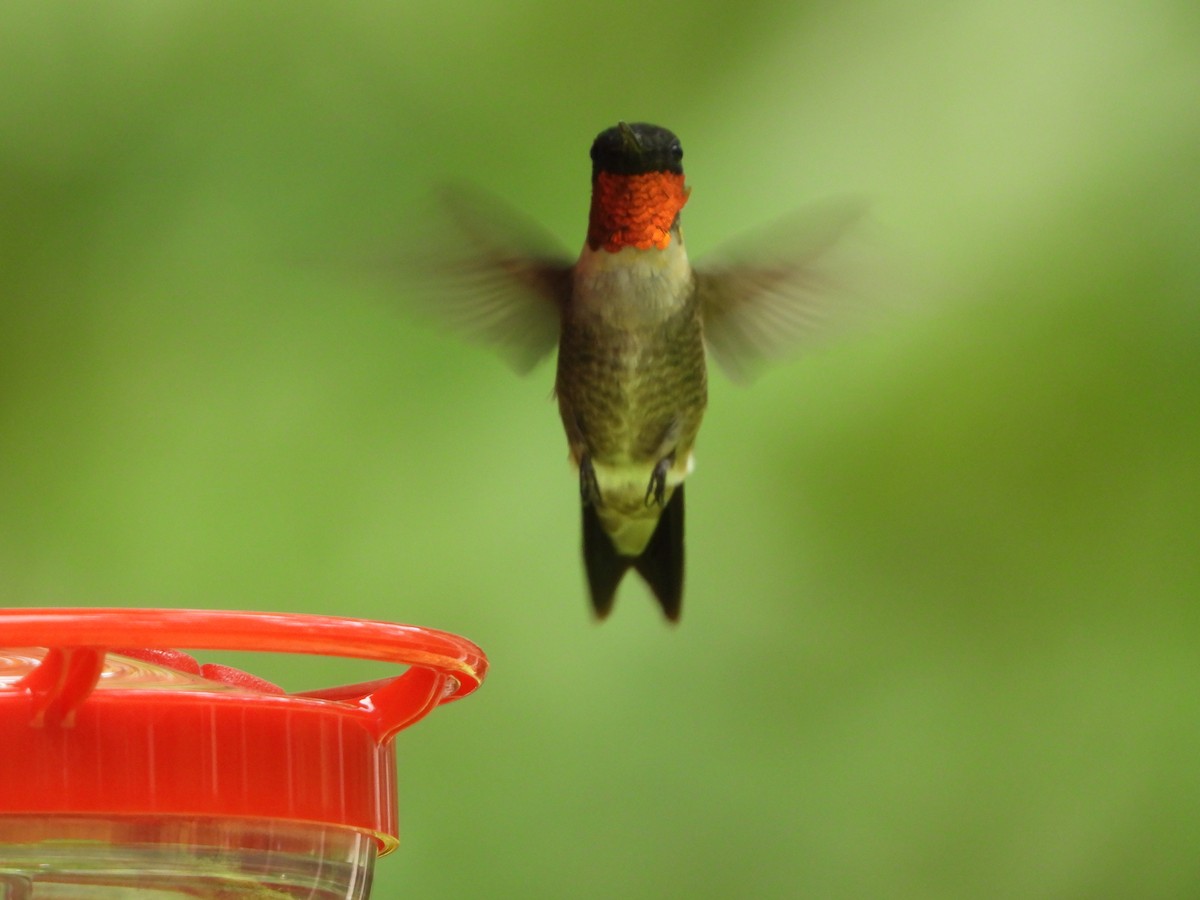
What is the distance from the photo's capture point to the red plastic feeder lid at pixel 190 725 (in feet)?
2.19

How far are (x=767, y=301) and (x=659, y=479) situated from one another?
279mm

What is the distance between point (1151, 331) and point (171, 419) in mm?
1885

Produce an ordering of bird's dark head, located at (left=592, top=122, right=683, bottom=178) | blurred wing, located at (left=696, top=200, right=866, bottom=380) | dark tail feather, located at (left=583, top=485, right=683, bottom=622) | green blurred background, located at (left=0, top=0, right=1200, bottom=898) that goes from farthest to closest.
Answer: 1. green blurred background, located at (left=0, top=0, right=1200, bottom=898)
2. dark tail feather, located at (left=583, top=485, right=683, bottom=622)
3. blurred wing, located at (left=696, top=200, right=866, bottom=380)
4. bird's dark head, located at (left=592, top=122, right=683, bottom=178)

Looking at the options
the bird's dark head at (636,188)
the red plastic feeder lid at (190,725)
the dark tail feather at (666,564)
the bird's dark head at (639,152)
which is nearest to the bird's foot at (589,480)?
the dark tail feather at (666,564)

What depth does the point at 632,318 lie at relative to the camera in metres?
1.77

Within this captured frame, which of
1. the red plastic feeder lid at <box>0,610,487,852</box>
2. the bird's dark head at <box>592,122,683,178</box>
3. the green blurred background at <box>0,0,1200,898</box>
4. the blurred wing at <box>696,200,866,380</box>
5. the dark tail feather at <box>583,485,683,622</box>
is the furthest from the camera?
the green blurred background at <box>0,0,1200,898</box>

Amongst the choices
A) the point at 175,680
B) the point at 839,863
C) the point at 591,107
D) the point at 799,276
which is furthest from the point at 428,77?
the point at 175,680

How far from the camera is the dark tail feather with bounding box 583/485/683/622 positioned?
200cm

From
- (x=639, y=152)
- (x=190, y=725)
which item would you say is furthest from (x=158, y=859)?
(x=639, y=152)

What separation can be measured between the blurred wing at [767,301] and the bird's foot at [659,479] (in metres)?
0.14

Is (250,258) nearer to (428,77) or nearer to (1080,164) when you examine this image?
(428,77)

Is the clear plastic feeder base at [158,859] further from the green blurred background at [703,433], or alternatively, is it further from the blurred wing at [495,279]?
the green blurred background at [703,433]

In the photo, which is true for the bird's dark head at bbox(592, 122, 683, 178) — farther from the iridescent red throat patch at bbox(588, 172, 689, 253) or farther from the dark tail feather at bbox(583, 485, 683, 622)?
the dark tail feather at bbox(583, 485, 683, 622)

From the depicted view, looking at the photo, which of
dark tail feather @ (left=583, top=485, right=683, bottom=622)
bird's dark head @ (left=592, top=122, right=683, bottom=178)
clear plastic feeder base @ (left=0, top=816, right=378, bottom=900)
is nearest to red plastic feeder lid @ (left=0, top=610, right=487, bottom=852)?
clear plastic feeder base @ (left=0, top=816, right=378, bottom=900)
